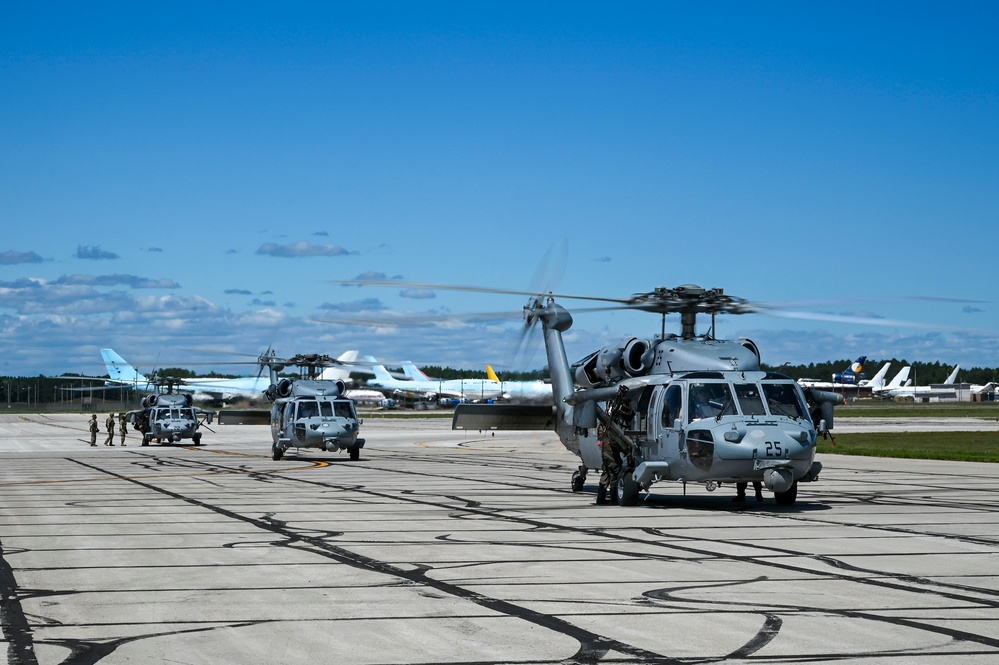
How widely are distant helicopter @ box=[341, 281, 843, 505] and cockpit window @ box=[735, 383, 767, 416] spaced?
0.02 m

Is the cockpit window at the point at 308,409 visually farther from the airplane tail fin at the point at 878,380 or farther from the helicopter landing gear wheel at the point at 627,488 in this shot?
the airplane tail fin at the point at 878,380

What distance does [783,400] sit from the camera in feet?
62.8

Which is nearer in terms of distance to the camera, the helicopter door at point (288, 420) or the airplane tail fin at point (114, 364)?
the helicopter door at point (288, 420)

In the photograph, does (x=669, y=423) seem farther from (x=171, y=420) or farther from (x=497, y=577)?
(x=171, y=420)

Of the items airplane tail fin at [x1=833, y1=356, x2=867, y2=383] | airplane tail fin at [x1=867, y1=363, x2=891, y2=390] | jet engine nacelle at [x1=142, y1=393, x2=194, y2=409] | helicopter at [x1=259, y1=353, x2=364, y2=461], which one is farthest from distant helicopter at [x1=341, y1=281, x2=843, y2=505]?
airplane tail fin at [x1=867, y1=363, x2=891, y2=390]

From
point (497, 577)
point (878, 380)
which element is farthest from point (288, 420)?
point (878, 380)

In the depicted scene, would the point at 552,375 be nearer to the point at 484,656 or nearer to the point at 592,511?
the point at 592,511

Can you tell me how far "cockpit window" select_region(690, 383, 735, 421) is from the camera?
61.6 feet

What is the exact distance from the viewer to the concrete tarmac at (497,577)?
26.2ft

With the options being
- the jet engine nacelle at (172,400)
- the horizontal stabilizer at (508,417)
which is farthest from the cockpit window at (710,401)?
the jet engine nacelle at (172,400)

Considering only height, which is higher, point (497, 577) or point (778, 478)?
point (778, 478)

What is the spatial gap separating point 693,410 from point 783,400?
152cm

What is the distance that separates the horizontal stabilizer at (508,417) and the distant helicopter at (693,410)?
1127 mm

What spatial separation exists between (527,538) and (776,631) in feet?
21.6
